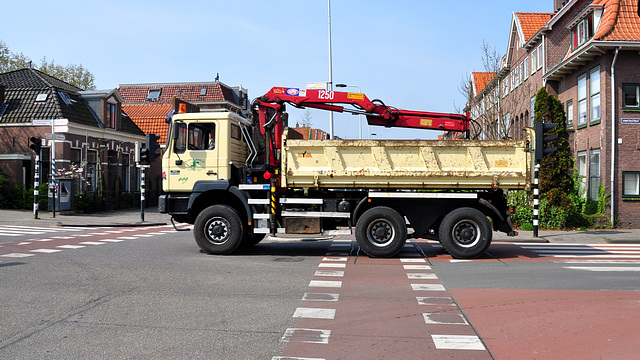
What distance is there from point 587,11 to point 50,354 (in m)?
22.6

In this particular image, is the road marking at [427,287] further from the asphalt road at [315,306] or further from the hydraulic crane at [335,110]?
the hydraulic crane at [335,110]

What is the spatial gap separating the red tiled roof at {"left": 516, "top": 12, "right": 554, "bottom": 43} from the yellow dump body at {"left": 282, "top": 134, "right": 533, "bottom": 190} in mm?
22593

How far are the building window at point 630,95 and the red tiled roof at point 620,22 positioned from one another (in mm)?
1683

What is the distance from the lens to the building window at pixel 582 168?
2138cm

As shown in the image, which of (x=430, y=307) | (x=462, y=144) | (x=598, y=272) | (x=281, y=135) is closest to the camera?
(x=430, y=307)

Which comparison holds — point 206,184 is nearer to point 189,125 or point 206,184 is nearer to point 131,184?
point 189,125

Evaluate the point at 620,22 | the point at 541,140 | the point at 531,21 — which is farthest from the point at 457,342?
the point at 531,21

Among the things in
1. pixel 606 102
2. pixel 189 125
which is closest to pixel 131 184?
pixel 189 125

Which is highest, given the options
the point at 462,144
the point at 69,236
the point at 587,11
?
the point at 587,11

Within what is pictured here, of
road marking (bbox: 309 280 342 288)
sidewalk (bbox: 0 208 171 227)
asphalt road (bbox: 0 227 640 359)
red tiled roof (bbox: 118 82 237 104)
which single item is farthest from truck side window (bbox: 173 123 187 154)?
red tiled roof (bbox: 118 82 237 104)

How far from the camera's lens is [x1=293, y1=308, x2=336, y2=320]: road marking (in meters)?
6.21

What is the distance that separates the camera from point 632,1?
2070 cm

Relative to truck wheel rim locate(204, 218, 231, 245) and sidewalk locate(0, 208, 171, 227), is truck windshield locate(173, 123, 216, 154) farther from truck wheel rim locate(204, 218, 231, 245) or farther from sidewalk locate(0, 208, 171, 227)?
sidewalk locate(0, 208, 171, 227)

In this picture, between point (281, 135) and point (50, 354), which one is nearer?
point (50, 354)
